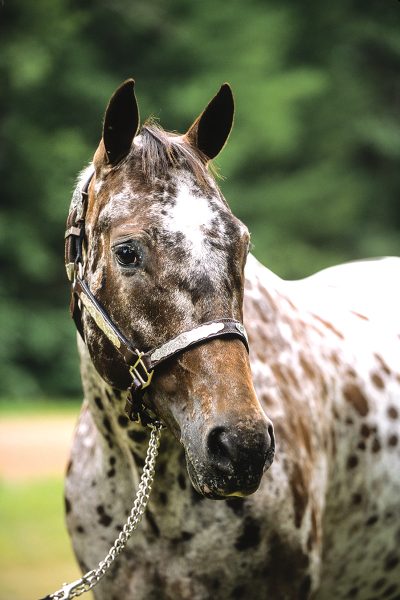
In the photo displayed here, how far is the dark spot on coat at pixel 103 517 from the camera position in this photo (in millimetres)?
3408

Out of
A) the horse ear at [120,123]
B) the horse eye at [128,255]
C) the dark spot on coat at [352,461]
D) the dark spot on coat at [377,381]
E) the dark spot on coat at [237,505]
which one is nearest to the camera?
the horse eye at [128,255]

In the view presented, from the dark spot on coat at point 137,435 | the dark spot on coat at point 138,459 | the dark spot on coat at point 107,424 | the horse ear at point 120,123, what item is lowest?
the dark spot on coat at point 138,459

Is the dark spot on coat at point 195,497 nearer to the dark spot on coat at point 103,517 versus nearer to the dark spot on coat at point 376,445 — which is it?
the dark spot on coat at point 103,517

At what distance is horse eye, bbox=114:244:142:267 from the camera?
288 cm

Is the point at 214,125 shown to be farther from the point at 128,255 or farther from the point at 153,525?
the point at 153,525

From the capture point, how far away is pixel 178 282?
281cm

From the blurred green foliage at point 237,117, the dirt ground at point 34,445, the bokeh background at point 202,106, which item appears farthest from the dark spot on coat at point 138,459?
the blurred green foliage at point 237,117

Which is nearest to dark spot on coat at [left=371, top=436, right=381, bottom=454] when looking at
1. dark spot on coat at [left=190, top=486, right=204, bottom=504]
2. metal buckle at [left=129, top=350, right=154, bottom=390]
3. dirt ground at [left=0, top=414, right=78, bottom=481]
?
dark spot on coat at [left=190, top=486, right=204, bottom=504]

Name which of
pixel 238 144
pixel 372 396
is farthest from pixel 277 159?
pixel 372 396

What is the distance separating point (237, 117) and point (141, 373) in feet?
62.7

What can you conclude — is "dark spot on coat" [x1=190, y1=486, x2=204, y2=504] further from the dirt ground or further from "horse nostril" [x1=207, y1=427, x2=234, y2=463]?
the dirt ground

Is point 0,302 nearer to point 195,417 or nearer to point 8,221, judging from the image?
point 8,221

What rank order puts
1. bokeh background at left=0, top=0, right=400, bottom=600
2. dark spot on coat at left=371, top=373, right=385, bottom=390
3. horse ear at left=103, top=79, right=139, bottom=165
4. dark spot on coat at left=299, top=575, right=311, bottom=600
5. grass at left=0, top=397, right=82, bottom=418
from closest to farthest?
horse ear at left=103, top=79, right=139, bottom=165 → dark spot on coat at left=299, top=575, right=311, bottom=600 → dark spot on coat at left=371, top=373, right=385, bottom=390 → grass at left=0, top=397, right=82, bottom=418 → bokeh background at left=0, top=0, right=400, bottom=600

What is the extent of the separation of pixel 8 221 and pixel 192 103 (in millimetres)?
4649
